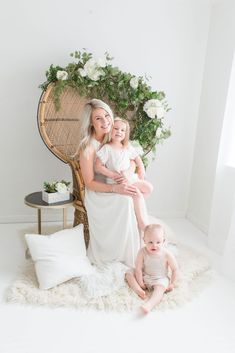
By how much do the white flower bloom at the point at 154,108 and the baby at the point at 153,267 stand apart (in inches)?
39.1

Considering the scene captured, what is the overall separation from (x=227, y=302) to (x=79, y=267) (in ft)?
2.91

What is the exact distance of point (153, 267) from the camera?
1.94m

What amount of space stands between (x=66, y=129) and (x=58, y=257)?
1.06 m

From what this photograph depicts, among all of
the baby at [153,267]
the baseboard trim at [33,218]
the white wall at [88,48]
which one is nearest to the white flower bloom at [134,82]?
the white wall at [88,48]

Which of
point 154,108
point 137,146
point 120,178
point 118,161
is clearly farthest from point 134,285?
point 154,108

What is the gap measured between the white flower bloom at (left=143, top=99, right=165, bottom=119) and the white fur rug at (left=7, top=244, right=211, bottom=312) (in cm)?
119

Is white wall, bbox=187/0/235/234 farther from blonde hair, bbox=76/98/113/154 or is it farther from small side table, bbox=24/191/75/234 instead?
small side table, bbox=24/191/75/234

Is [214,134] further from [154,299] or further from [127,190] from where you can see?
[154,299]

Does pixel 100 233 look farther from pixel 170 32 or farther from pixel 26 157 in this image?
pixel 170 32

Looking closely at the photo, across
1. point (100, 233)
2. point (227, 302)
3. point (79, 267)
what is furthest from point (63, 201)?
point (227, 302)

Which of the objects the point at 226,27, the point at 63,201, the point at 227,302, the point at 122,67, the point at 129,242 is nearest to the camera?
the point at 227,302

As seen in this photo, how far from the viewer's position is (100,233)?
2197mm

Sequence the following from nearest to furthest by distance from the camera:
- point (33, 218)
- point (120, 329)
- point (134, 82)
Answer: point (120, 329) → point (134, 82) → point (33, 218)

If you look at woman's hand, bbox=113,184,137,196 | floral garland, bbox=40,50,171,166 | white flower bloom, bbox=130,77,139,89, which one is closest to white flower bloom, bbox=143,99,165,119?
floral garland, bbox=40,50,171,166
